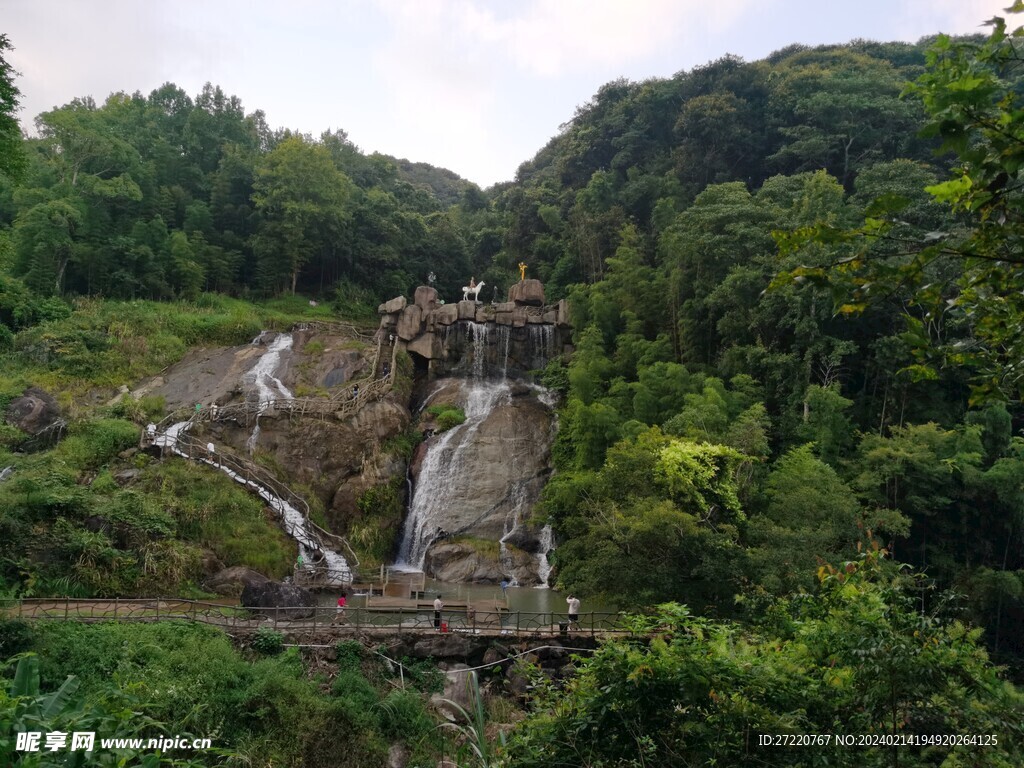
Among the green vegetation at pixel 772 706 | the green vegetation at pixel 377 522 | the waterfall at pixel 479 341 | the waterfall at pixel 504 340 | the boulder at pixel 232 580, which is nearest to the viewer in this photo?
the green vegetation at pixel 772 706

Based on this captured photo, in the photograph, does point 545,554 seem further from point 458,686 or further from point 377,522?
point 458,686

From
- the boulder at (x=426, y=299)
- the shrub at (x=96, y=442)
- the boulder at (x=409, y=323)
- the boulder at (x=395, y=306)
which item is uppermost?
the boulder at (x=426, y=299)

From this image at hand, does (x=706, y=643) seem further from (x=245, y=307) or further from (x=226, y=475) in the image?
(x=245, y=307)

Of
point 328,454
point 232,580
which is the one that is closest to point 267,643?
point 232,580

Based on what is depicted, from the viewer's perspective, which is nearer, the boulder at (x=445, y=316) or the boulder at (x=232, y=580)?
the boulder at (x=232, y=580)

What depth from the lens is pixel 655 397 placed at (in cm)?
2062

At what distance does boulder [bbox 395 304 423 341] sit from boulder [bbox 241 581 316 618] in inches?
657

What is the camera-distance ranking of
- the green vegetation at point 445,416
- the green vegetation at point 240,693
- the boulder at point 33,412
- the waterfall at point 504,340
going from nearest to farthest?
1. the green vegetation at point 240,693
2. the boulder at point 33,412
3. the green vegetation at point 445,416
4. the waterfall at point 504,340

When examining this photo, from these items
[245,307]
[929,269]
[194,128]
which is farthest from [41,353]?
[929,269]

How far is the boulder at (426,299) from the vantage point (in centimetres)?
3083

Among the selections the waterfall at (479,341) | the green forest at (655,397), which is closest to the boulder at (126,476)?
the green forest at (655,397)

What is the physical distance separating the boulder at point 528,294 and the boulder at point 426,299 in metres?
3.90

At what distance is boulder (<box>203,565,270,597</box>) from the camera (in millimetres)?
15297

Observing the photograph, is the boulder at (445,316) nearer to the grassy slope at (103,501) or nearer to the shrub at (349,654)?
the grassy slope at (103,501)
